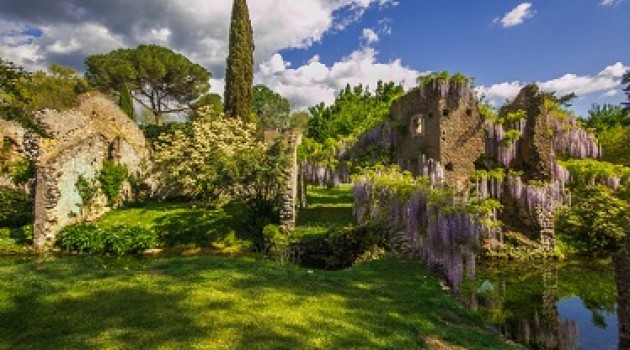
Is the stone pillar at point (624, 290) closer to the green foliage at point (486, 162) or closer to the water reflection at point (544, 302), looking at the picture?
the water reflection at point (544, 302)

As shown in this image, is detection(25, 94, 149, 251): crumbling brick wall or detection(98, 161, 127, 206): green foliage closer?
detection(25, 94, 149, 251): crumbling brick wall

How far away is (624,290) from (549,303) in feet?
13.8

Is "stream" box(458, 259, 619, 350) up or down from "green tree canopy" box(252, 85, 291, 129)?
down

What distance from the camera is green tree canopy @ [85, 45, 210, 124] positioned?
42.8 m

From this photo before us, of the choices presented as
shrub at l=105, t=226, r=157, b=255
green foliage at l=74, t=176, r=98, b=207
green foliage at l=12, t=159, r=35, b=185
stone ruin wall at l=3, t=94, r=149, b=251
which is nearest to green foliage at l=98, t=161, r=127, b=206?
stone ruin wall at l=3, t=94, r=149, b=251

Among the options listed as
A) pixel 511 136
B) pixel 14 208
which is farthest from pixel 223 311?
pixel 14 208

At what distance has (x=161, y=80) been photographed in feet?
147

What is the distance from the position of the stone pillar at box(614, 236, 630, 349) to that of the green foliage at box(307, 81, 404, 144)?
78.8ft

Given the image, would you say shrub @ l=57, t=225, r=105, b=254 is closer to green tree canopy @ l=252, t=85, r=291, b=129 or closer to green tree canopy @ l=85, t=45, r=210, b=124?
green tree canopy @ l=85, t=45, r=210, b=124

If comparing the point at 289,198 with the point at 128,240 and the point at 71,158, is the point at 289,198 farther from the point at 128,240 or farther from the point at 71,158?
the point at 71,158

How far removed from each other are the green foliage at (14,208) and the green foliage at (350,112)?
18.4 meters

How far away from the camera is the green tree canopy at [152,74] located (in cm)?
4275

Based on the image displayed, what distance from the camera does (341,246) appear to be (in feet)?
50.3

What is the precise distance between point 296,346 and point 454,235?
6079 mm
